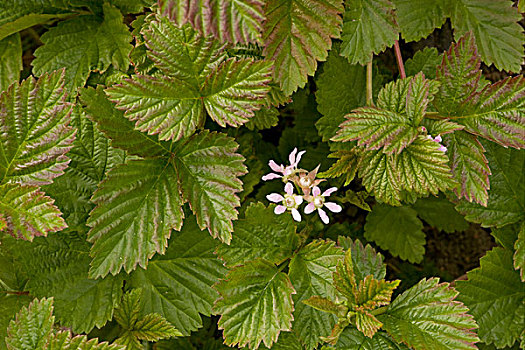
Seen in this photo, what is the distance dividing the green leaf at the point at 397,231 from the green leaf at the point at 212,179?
0.82 m

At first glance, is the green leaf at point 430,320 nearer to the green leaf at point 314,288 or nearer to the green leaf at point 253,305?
the green leaf at point 314,288

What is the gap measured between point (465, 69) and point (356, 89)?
1.24ft

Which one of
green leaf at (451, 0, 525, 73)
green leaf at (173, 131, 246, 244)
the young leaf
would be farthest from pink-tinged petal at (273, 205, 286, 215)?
green leaf at (451, 0, 525, 73)

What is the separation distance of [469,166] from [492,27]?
0.55 m

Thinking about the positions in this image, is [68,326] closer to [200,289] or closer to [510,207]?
[200,289]

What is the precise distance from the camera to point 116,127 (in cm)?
138

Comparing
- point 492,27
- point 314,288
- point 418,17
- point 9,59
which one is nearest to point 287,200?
point 314,288

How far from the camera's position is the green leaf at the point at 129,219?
1.33m

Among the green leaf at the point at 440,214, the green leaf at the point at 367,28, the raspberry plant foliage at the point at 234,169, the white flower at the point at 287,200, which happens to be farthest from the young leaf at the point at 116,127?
the green leaf at the point at 440,214

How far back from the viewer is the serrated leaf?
138 centimetres

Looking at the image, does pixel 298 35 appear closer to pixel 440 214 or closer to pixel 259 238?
pixel 259 238

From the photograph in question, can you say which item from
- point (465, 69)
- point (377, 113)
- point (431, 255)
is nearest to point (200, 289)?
point (377, 113)

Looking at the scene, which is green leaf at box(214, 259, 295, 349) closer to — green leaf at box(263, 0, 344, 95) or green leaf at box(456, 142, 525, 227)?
green leaf at box(263, 0, 344, 95)

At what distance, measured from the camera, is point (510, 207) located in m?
1.71
